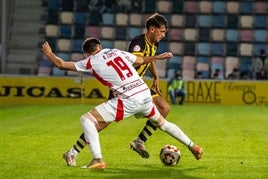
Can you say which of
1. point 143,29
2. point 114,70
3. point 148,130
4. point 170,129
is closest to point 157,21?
point 114,70

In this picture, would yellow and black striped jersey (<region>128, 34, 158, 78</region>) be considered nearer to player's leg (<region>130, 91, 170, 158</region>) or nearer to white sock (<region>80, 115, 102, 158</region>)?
player's leg (<region>130, 91, 170, 158</region>)

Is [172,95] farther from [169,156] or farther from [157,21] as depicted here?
[169,156]

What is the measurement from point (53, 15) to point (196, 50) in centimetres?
770

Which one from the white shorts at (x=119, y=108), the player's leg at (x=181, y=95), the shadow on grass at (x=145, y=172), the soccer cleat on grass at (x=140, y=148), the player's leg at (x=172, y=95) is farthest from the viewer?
the player's leg at (x=181, y=95)

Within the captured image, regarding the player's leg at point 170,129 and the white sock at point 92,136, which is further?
the player's leg at point 170,129

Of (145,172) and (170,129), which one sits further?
(170,129)

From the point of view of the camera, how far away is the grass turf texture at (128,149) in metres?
9.91

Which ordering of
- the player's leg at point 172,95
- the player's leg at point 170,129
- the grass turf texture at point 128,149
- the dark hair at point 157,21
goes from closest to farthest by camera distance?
the grass turf texture at point 128,149, the player's leg at point 170,129, the dark hair at point 157,21, the player's leg at point 172,95

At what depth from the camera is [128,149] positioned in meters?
13.6

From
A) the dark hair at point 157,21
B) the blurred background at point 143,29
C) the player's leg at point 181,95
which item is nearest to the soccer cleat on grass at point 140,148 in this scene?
the dark hair at point 157,21

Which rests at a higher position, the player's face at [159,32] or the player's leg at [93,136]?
the player's face at [159,32]

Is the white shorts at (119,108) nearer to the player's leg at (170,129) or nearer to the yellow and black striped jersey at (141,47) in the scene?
the player's leg at (170,129)

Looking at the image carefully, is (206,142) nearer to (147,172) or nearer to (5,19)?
(147,172)

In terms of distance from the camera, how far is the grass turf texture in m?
9.91
